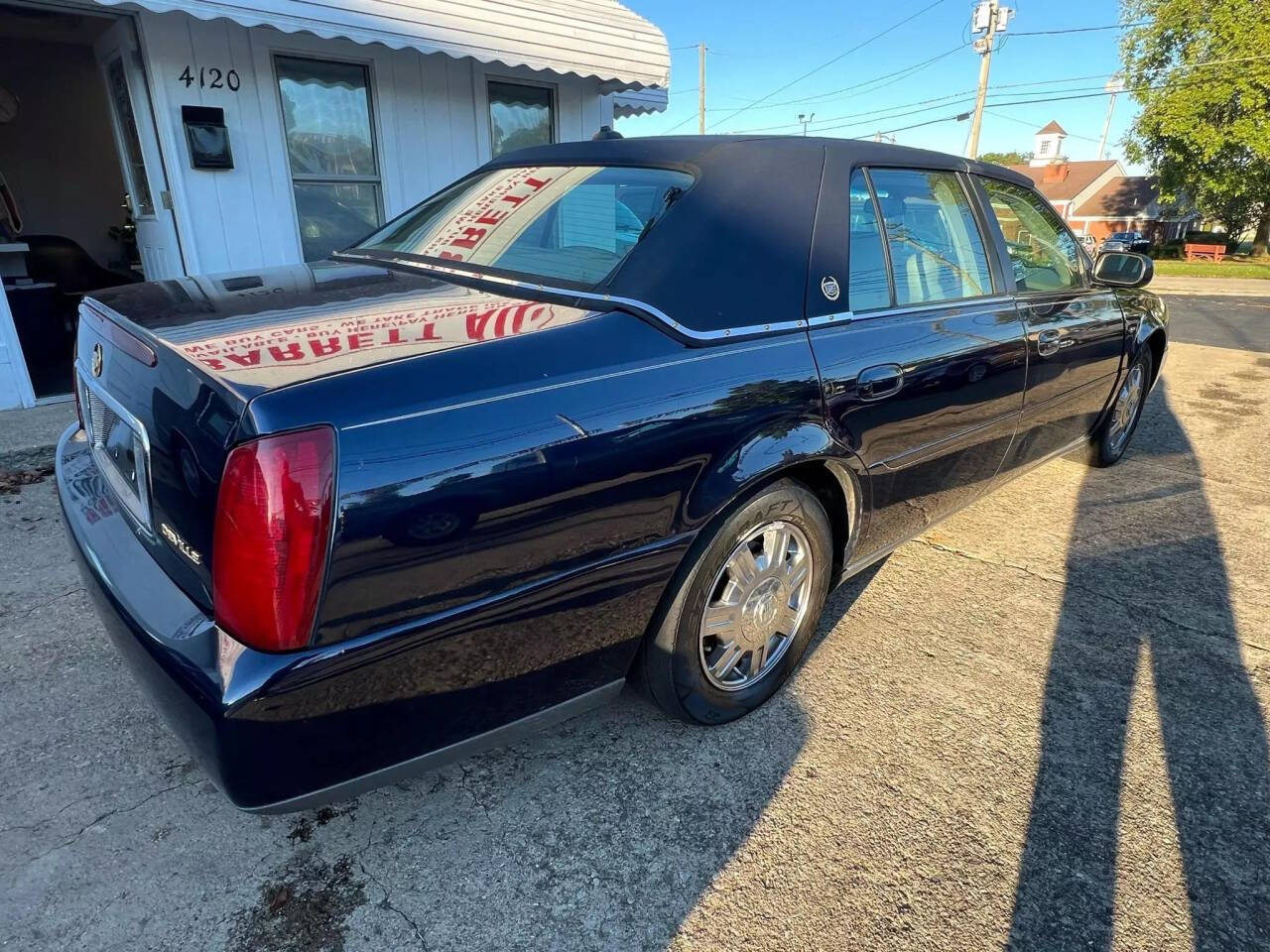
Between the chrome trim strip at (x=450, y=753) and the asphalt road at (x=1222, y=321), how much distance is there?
10101 millimetres

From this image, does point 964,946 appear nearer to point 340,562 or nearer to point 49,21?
point 340,562

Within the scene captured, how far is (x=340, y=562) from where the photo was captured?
1339 millimetres

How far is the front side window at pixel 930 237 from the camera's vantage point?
2545mm

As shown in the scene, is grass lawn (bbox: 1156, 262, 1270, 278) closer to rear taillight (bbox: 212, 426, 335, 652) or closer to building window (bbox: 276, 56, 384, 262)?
building window (bbox: 276, 56, 384, 262)

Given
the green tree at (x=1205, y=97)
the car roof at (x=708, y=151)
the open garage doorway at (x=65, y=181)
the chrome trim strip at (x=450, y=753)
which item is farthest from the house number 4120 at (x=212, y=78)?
the green tree at (x=1205, y=97)

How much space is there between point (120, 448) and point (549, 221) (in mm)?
1312

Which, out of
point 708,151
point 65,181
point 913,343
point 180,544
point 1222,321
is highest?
point 65,181

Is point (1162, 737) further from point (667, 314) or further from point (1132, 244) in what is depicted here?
point (1132, 244)

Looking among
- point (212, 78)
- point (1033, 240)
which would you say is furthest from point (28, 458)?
point (1033, 240)

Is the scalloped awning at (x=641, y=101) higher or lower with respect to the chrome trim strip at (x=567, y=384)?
higher

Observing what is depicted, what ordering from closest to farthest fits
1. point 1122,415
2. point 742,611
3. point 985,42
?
point 742,611 → point 1122,415 → point 985,42

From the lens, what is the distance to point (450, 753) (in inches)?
64.9

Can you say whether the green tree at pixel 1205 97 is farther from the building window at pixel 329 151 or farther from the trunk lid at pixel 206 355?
the trunk lid at pixel 206 355

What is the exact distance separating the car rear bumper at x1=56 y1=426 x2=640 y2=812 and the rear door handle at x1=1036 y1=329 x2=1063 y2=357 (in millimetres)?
2131
